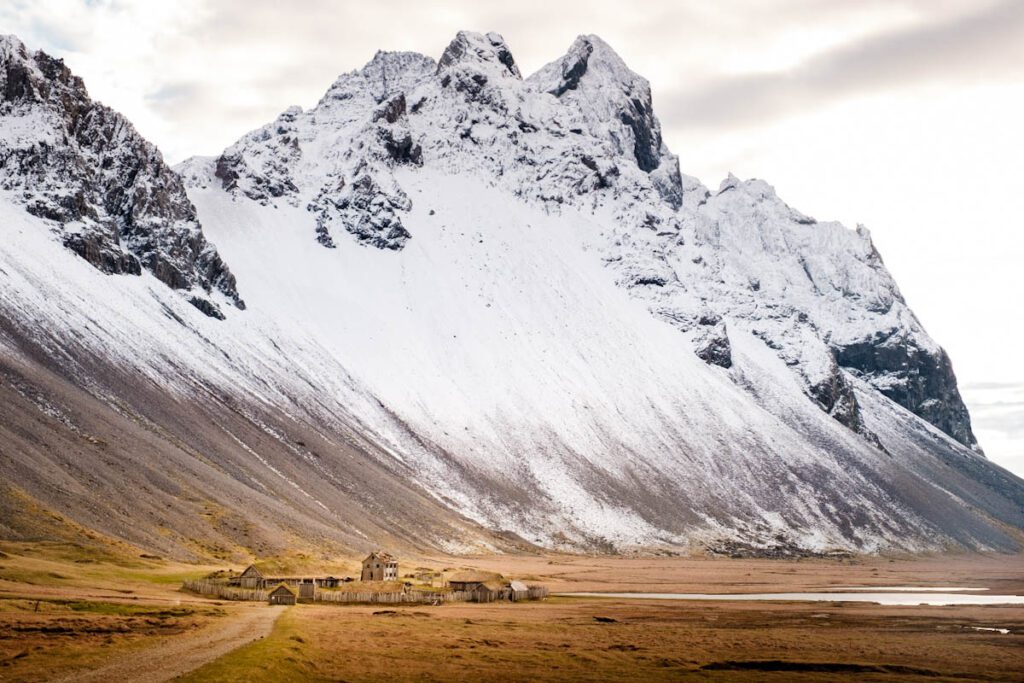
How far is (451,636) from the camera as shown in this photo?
2953 inches

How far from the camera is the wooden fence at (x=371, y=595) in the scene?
92250 millimetres

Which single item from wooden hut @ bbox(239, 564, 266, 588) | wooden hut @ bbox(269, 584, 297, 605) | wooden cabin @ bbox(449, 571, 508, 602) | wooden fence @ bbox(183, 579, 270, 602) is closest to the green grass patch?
wooden hut @ bbox(269, 584, 297, 605)

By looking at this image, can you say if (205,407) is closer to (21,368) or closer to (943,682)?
(21,368)

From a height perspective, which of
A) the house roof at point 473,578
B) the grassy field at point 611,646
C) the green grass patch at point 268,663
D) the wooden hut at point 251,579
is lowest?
the grassy field at point 611,646

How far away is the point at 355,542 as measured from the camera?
15400cm

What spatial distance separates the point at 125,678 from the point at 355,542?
106 m

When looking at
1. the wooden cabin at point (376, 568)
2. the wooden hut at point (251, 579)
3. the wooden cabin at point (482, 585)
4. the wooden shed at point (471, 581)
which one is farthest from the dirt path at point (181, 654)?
the wooden shed at point (471, 581)

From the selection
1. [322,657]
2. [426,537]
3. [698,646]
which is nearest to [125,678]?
[322,657]

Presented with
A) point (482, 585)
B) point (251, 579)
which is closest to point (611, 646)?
point (251, 579)

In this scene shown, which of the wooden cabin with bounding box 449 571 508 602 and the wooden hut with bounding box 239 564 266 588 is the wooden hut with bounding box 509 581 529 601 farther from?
the wooden hut with bounding box 239 564 266 588

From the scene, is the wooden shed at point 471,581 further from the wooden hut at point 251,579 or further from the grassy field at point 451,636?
the wooden hut at point 251,579

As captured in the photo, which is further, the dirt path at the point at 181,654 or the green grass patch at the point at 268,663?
the green grass patch at the point at 268,663

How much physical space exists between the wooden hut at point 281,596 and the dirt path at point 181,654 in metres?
17.0

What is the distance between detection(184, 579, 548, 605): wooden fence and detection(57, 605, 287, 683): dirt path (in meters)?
17.3
